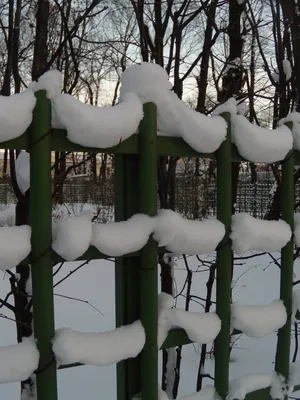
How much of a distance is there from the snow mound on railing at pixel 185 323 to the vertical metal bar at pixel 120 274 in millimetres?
114

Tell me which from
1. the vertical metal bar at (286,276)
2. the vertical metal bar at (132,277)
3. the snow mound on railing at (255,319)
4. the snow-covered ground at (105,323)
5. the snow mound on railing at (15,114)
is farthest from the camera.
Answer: the snow-covered ground at (105,323)

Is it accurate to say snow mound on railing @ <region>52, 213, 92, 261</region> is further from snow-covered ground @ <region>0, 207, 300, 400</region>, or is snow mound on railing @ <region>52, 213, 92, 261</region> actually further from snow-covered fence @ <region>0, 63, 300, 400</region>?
snow-covered ground @ <region>0, 207, 300, 400</region>

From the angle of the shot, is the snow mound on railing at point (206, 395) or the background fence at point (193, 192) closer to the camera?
the snow mound on railing at point (206, 395)

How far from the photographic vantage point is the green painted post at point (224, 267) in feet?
4.33

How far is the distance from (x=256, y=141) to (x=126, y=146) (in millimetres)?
441

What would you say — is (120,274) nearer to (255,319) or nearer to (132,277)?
(132,277)

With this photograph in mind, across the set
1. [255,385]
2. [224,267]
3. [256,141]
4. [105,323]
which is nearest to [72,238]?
[224,267]

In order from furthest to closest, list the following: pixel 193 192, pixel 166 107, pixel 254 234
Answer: pixel 193 192, pixel 254 234, pixel 166 107

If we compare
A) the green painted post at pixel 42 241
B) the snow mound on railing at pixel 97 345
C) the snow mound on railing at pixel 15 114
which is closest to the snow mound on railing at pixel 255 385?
the snow mound on railing at pixel 97 345

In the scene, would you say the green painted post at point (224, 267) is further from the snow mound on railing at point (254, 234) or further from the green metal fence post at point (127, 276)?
the green metal fence post at point (127, 276)

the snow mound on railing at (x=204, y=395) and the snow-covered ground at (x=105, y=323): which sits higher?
the snow mound on railing at (x=204, y=395)

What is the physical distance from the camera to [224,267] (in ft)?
4.42

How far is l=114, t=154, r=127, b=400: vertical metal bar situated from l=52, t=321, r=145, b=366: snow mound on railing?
0.10 metres

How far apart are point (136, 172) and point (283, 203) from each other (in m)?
0.61
